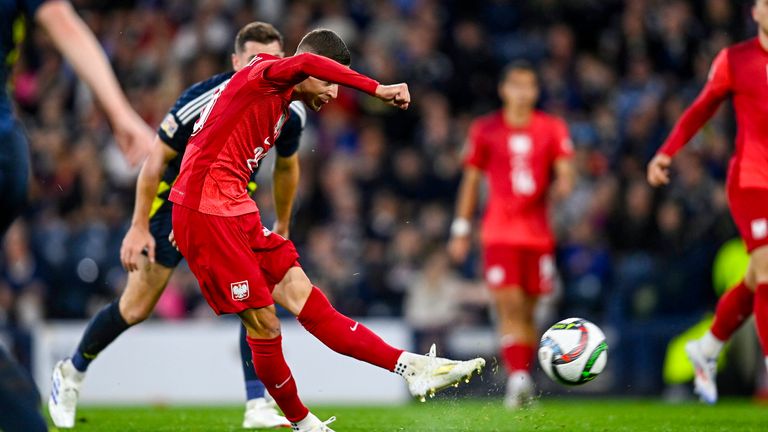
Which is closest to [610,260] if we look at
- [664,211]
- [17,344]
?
[664,211]

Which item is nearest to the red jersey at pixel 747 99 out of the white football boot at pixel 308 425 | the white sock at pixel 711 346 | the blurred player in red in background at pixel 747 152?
the blurred player in red in background at pixel 747 152

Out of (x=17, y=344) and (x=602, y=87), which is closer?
(x=17, y=344)

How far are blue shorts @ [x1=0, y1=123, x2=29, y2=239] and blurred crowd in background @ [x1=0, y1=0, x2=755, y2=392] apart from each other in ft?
27.7

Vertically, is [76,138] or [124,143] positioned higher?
[76,138]

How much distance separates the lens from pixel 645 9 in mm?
15906

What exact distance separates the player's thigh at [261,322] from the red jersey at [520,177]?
14.8ft

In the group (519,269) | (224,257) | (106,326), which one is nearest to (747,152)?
(519,269)

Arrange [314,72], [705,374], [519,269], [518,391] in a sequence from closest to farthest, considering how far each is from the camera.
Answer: [314,72], [705,374], [518,391], [519,269]

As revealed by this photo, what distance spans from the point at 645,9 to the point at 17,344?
29.7 feet

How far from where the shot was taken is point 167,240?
7.12 m

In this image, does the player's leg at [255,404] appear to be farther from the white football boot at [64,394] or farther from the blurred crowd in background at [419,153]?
the blurred crowd in background at [419,153]

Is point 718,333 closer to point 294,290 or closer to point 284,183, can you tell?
point 284,183

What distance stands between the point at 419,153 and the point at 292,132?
8155 millimetres

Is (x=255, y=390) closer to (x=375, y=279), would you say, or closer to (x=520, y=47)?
(x=375, y=279)
